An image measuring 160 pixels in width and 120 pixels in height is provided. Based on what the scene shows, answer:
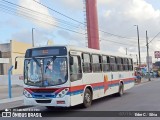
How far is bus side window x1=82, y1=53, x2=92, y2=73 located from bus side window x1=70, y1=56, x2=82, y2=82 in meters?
0.55

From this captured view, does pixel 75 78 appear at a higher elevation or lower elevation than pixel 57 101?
higher

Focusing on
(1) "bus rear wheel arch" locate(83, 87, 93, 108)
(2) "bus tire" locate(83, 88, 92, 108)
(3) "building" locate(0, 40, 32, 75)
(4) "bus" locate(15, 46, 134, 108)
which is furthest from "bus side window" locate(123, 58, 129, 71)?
(3) "building" locate(0, 40, 32, 75)

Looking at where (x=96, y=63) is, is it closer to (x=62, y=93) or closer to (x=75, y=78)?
(x=75, y=78)

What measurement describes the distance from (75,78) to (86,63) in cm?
173

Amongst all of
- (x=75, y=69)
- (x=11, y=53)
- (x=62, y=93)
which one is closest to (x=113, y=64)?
(x=75, y=69)

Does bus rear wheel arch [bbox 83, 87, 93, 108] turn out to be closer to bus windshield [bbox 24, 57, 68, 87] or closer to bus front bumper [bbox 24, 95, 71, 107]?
bus front bumper [bbox 24, 95, 71, 107]

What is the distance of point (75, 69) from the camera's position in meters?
14.9

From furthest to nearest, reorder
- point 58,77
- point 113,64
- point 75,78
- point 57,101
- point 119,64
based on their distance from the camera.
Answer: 1. point 119,64
2. point 113,64
3. point 75,78
4. point 58,77
5. point 57,101

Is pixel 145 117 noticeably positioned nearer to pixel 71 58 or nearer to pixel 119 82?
pixel 71 58

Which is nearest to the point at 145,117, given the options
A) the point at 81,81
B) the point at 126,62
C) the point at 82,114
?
the point at 82,114

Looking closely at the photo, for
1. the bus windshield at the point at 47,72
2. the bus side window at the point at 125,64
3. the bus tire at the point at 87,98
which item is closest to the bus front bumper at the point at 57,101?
the bus windshield at the point at 47,72

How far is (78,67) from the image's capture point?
15305 millimetres

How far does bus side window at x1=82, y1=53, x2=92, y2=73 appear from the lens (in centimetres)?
1599

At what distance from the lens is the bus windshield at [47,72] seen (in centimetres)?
1416
